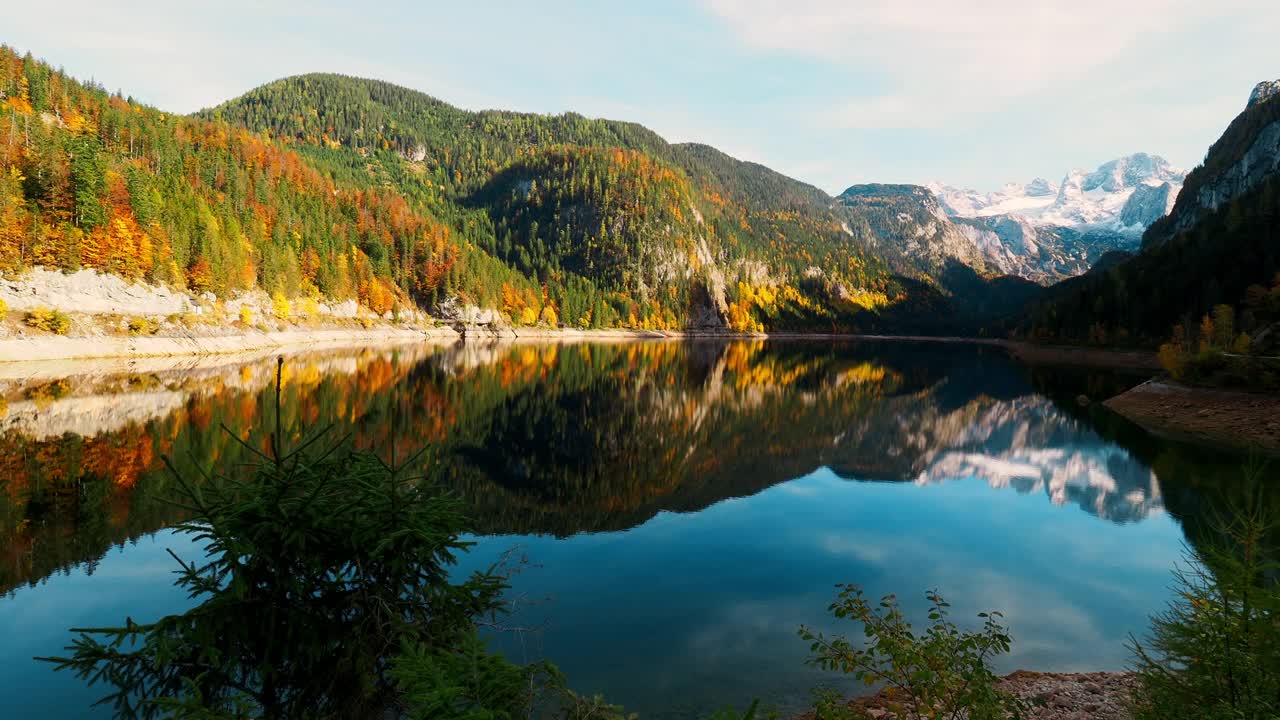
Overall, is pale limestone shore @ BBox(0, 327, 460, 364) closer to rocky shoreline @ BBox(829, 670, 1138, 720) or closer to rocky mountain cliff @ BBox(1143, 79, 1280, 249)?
rocky shoreline @ BBox(829, 670, 1138, 720)

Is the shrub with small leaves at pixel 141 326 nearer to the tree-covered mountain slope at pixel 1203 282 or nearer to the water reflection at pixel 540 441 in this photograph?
the water reflection at pixel 540 441

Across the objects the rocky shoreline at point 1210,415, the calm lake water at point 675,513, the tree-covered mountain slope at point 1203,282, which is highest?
the tree-covered mountain slope at point 1203,282

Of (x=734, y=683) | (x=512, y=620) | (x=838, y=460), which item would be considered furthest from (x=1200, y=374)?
(x=512, y=620)

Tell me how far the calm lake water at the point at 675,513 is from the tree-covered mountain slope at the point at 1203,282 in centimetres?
4347

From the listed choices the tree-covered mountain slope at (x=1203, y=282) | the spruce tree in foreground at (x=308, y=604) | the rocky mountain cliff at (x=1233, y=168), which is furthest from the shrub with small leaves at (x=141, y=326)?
the rocky mountain cliff at (x=1233, y=168)

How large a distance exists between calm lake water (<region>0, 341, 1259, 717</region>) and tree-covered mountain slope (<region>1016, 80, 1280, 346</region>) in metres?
43.5

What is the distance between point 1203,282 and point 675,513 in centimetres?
11563

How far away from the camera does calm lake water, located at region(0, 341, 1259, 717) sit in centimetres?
1245

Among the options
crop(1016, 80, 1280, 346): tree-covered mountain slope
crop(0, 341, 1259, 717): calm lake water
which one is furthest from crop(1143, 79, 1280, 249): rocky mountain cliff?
crop(0, 341, 1259, 717): calm lake water

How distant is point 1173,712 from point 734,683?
285 inches

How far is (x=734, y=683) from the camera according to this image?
1127 cm

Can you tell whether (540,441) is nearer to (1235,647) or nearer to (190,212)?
(1235,647)

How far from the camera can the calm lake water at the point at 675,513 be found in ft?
40.9

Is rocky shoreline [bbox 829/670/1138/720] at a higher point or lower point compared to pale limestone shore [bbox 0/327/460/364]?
lower
